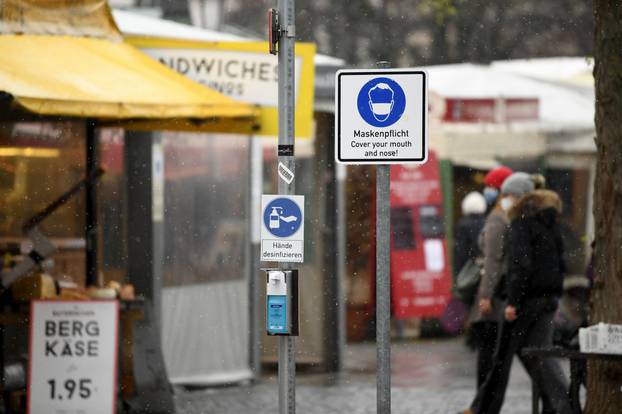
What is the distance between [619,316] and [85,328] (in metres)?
3.71

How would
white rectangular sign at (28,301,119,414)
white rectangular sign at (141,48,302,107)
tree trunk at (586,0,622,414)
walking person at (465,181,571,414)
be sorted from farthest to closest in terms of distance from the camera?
white rectangular sign at (141,48,302,107) < walking person at (465,181,571,414) < white rectangular sign at (28,301,119,414) < tree trunk at (586,0,622,414)

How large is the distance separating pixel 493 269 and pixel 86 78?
3360 millimetres

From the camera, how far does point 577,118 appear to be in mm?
20141

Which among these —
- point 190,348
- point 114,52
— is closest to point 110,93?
point 114,52

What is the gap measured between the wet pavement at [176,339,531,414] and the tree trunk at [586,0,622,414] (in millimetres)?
3274

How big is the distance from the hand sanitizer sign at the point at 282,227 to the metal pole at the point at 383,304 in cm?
91

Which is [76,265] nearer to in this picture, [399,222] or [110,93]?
[110,93]

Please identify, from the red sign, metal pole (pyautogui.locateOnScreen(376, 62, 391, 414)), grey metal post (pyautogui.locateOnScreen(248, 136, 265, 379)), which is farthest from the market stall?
the red sign

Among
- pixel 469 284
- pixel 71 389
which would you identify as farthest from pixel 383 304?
pixel 469 284

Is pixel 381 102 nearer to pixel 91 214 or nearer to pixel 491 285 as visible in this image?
pixel 491 285

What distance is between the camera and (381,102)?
7.95m

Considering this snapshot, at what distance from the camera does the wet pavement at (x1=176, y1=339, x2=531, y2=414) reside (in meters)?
12.8

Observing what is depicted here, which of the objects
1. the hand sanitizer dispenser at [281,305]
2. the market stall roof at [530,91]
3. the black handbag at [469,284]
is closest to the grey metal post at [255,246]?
the black handbag at [469,284]

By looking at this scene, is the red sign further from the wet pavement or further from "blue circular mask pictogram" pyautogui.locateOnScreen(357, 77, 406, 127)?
"blue circular mask pictogram" pyautogui.locateOnScreen(357, 77, 406, 127)
